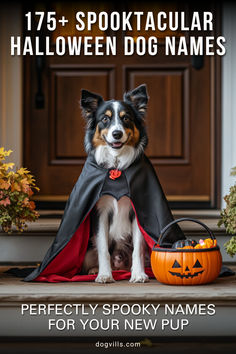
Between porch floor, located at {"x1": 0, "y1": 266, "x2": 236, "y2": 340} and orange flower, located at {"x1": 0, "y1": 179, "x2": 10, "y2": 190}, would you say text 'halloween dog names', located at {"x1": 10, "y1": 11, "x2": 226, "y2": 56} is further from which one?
porch floor, located at {"x1": 0, "y1": 266, "x2": 236, "y2": 340}

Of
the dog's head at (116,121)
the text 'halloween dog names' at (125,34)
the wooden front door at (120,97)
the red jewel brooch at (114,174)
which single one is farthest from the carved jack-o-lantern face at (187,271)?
the text 'halloween dog names' at (125,34)

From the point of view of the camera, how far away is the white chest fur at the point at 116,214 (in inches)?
114

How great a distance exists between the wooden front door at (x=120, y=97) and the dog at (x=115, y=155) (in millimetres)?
1207

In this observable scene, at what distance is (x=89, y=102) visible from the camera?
2.93 metres

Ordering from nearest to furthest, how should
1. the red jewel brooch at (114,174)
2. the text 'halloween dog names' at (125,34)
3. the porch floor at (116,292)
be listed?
the porch floor at (116,292)
the red jewel brooch at (114,174)
the text 'halloween dog names' at (125,34)

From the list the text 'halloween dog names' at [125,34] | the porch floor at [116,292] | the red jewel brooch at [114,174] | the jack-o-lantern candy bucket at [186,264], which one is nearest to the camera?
the porch floor at [116,292]

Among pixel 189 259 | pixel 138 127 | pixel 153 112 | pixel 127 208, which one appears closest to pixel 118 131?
pixel 138 127

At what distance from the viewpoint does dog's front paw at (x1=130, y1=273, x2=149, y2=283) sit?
2811 mm

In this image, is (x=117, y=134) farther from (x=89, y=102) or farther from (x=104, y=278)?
(x=104, y=278)

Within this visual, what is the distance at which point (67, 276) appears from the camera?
9.66 feet

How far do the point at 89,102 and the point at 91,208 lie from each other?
61cm

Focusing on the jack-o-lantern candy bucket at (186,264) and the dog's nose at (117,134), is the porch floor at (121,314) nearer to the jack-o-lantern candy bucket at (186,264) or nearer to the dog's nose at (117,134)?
the jack-o-lantern candy bucket at (186,264)

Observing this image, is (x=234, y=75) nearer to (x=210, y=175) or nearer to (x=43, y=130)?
(x=210, y=175)
